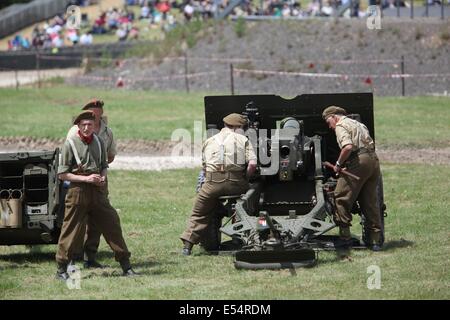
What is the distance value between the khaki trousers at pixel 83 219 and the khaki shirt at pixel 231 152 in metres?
1.71

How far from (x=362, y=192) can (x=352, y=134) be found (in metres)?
0.77

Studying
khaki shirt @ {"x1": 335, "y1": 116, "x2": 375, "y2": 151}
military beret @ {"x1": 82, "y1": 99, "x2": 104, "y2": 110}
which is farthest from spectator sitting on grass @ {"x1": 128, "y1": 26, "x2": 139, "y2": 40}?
military beret @ {"x1": 82, "y1": 99, "x2": 104, "y2": 110}

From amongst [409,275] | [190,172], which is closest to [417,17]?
→ [190,172]

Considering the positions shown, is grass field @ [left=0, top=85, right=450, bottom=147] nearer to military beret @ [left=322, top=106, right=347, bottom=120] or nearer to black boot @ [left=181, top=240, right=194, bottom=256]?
A: military beret @ [left=322, top=106, right=347, bottom=120]

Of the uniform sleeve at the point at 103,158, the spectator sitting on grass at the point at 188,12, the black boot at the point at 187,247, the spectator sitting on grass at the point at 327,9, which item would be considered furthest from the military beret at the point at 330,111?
the spectator sitting on grass at the point at 188,12

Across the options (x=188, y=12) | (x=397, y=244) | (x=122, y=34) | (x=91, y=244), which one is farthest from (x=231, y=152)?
(x=122, y=34)

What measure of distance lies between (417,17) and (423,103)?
7964 mm

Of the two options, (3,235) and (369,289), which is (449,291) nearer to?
(369,289)

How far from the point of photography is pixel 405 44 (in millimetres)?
36312

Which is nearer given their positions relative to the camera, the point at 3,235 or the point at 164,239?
the point at 3,235

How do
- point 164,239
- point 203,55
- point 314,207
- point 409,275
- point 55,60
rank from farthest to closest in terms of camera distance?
point 55,60
point 203,55
point 164,239
point 314,207
point 409,275

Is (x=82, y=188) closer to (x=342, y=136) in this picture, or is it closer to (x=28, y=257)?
(x=28, y=257)

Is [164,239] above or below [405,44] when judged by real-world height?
below

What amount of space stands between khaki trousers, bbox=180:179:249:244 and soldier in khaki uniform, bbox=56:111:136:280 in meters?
1.64
